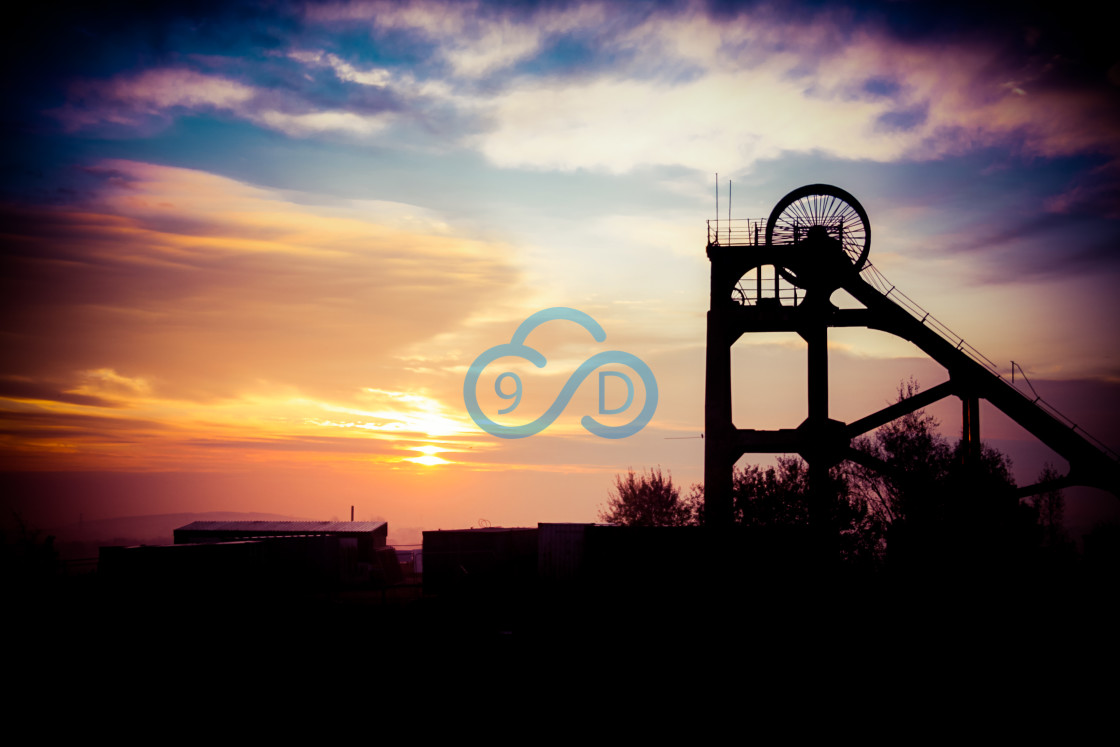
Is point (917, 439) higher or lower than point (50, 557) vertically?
higher

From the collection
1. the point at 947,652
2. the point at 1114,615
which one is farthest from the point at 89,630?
the point at 1114,615

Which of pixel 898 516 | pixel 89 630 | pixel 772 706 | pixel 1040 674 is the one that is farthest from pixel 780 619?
pixel 898 516

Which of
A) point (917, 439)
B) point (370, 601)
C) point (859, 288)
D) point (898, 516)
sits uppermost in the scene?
point (859, 288)

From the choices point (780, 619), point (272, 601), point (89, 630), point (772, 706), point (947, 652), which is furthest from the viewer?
point (272, 601)

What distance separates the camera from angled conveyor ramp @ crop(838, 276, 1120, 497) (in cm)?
3706

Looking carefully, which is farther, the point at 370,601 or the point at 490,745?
the point at 370,601

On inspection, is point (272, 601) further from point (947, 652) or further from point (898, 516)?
point (898, 516)

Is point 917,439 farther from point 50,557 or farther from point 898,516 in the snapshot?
point 50,557

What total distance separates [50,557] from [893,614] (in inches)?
1755

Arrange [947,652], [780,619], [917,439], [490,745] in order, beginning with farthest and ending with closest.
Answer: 1. [917,439]
2. [780,619]
3. [947,652]
4. [490,745]

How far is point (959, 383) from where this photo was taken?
38.7 m

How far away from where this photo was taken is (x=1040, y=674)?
23531 mm

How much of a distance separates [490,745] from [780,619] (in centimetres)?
1702

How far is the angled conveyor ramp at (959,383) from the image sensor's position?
37062 mm
